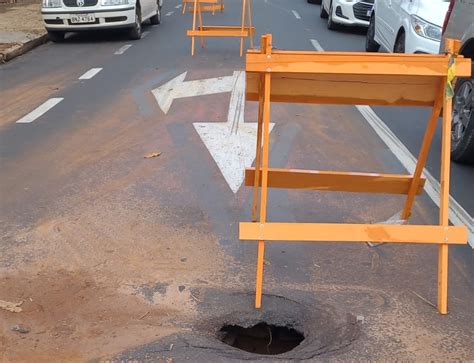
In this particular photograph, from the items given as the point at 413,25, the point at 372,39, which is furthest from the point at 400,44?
the point at 372,39

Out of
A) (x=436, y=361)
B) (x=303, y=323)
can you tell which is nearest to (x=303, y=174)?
(x=303, y=323)

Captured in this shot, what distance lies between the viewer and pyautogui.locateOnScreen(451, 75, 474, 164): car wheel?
600cm

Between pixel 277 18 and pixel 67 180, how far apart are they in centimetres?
1375

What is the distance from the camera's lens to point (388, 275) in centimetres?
407

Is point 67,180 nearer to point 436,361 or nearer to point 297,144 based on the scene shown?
point 297,144

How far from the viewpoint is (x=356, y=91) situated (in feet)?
12.3

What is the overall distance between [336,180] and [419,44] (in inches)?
212

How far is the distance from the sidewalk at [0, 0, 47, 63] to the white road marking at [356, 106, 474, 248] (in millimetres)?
7744

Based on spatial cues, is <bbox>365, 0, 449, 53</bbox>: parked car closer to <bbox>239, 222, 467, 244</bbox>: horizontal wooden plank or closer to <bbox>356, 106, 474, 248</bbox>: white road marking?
<bbox>356, 106, 474, 248</bbox>: white road marking

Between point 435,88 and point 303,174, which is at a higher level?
point 435,88

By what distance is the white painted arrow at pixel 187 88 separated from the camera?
8727 millimetres

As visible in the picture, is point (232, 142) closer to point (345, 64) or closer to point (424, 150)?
point (424, 150)

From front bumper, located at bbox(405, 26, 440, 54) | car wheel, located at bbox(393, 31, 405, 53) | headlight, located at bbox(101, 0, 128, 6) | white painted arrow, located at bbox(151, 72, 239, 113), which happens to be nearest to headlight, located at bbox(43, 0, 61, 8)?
headlight, located at bbox(101, 0, 128, 6)

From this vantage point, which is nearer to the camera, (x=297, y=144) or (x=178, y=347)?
(x=178, y=347)
